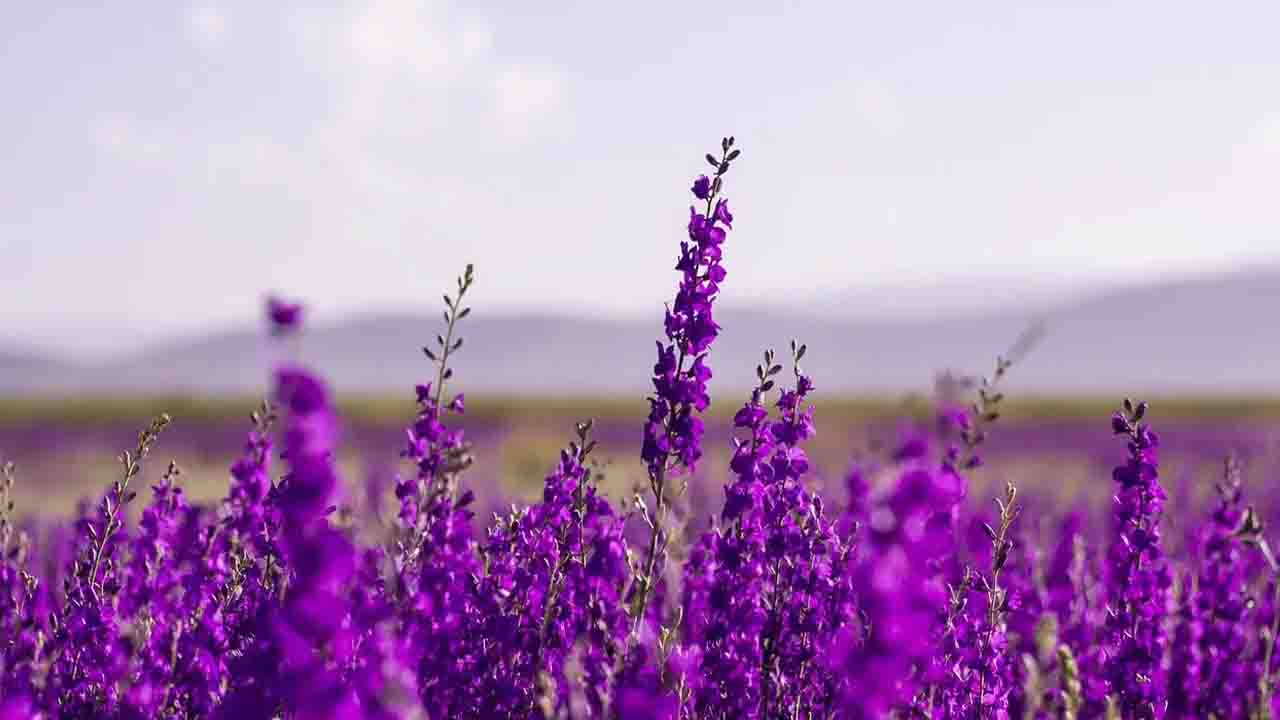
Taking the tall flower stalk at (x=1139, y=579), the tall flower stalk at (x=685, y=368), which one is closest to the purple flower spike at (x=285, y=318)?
the tall flower stalk at (x=685, y=368)

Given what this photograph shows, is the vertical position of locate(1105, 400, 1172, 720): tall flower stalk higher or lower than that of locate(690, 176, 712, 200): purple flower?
lower

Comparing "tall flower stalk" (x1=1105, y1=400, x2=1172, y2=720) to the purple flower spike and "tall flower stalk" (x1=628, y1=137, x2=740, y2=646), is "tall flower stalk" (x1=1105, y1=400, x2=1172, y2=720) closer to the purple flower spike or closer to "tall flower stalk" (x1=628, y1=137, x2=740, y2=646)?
"tall flower stalk" (x1=628, y1=137, x2=740, y2=646)

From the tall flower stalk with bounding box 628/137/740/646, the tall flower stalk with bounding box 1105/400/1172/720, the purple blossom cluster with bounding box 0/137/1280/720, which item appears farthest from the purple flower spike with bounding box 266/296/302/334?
the tall flower stalk with bounding box 1105/400/1172/720

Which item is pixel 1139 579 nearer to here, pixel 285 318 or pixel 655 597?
pixel 655 597

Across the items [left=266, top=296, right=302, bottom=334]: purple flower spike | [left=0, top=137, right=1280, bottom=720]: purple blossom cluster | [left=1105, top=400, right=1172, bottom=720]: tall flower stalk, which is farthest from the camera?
[left=1105, top=400, right=1172, bottom=720]: tall flower stalk

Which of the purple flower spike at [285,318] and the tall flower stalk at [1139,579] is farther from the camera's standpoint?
the tall flower stalk at [1139,579]

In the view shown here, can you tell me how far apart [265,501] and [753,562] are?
1.79m

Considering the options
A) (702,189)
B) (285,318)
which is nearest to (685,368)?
(702,189)

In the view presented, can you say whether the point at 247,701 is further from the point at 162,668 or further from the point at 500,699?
the point at 500,699

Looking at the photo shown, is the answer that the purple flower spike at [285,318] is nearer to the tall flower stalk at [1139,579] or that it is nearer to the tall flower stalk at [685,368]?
the tall flower stalk at [685,368]

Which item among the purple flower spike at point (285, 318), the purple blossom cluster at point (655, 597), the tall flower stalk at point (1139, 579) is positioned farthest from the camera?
the tall flower stalk at point (1139, 579)

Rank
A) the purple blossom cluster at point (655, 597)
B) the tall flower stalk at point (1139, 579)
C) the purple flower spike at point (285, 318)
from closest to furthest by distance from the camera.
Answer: the purple flower spike at point (285, 318)
the purple blossom cluster at point (655, 597)
the tall flower stalk at point (1139, 579)

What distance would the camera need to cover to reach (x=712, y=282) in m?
4.80

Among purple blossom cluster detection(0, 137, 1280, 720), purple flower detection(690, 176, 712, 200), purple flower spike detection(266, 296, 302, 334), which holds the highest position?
purple flower detection(690, 176, 712, 200)
